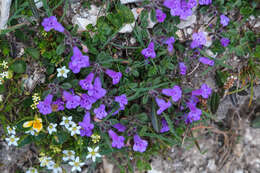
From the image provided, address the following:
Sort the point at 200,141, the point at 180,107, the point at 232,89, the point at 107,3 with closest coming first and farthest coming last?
the point at 107,3 → the point at 180,107 → the point at 232,89 → the point at 200,141

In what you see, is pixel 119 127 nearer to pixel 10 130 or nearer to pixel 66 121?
pixel 66 121

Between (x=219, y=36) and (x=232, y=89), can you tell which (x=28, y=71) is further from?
(x=232, y=89)

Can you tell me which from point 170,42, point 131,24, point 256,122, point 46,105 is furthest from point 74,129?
point 256,122

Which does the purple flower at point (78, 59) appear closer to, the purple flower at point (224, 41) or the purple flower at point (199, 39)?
the purple flower at point (199, 39)

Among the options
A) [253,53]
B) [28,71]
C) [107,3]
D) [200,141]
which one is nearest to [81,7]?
[107,3]

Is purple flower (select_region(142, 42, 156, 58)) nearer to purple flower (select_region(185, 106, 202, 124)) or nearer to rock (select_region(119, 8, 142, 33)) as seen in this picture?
rock (select_region(119, 8, 142, 33))

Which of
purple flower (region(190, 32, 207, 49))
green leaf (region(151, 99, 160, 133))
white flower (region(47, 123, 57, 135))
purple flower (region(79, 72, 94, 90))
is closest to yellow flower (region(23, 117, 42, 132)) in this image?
white flower (region(47, 123, 57, 135))
